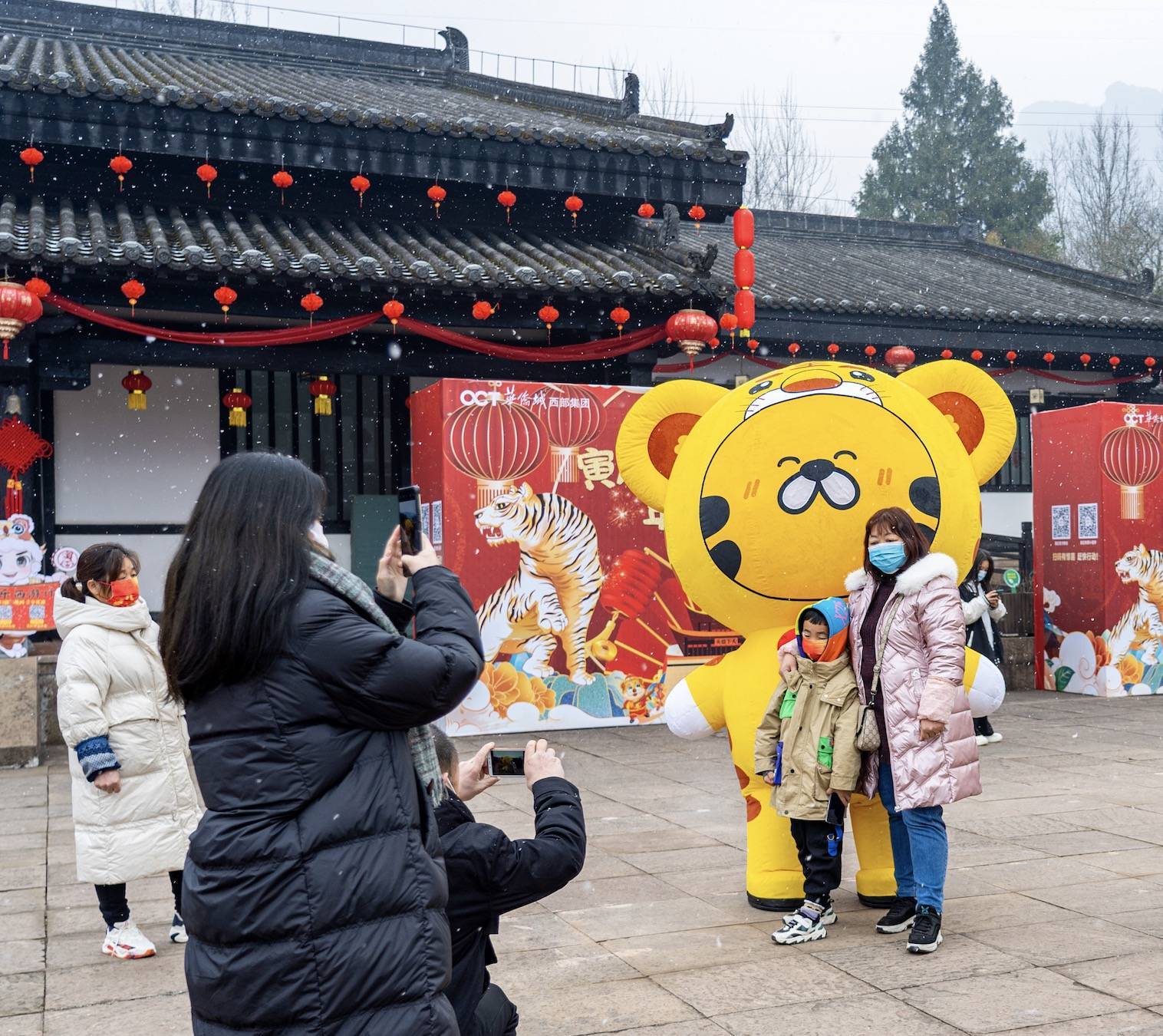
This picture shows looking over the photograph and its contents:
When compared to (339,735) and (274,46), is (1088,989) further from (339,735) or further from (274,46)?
(274,46)

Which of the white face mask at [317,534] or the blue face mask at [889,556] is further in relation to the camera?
the blue face mask at [889,556]

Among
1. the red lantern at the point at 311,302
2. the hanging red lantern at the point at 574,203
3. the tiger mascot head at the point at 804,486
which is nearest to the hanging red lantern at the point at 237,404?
the red lantern at the point at 311,302

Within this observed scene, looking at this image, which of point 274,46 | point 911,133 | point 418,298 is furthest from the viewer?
point 911,133

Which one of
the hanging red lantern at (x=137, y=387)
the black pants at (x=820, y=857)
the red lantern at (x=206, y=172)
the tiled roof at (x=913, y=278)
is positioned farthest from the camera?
the tiled roof at (x=913, y=278)

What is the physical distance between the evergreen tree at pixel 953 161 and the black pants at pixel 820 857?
31.0 metres

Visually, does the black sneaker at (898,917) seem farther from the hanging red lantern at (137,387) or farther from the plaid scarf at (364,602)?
the hanging red lantern at (137,387)

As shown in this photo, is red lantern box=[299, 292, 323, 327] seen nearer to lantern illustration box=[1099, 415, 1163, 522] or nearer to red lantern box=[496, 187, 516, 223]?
red lantern box=[496, 187, 516, 223]

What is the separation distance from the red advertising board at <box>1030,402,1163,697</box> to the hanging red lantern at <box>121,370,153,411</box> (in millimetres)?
8560

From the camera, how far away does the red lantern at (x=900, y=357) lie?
13.8 m

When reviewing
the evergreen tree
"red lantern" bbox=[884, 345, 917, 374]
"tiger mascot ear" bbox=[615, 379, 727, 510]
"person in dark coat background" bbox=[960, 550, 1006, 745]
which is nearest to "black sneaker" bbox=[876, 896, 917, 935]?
"tiger mascot ear" bbox=[615, 379, 727, 510]

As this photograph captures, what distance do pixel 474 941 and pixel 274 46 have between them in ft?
52.8

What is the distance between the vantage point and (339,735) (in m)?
2.27

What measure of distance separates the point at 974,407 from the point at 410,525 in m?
3.88

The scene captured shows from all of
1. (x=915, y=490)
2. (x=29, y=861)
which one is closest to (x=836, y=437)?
(x=915, y=490)
